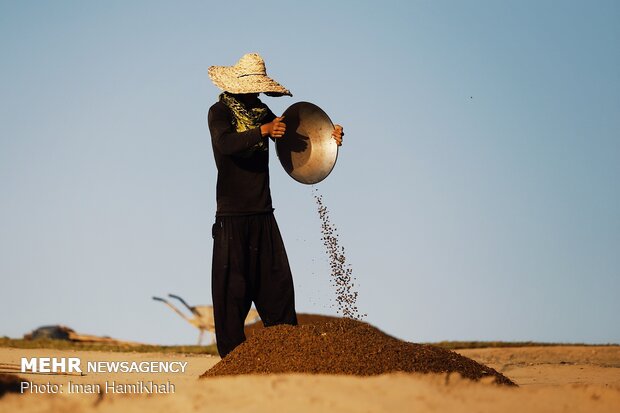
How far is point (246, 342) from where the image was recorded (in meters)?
6.15

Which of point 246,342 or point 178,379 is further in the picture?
point 178,379

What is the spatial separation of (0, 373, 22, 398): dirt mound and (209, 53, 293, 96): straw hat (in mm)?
2314

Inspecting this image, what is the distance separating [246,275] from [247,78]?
1340 mm

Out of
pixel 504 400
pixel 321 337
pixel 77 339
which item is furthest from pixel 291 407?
pixel 77 339

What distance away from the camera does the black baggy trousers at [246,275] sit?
643 centimetres

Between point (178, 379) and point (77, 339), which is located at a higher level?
point (77, 339)

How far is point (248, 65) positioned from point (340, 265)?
152cm

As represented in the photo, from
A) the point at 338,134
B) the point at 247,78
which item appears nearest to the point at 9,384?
the point at 247,78

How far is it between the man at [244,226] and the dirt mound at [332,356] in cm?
34

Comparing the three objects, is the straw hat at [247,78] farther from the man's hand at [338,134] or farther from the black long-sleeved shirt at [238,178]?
the man's hand at [338,134]

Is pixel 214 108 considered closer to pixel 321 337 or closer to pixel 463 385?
pixel 321 337

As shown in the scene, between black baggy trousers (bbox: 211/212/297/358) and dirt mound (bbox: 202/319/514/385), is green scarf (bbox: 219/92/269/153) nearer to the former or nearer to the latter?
black baggy trousers (bbox: 211/212/297/358)

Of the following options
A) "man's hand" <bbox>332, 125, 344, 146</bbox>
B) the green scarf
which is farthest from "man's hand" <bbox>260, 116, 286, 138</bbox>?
"man's hand" <bbox>332, 125, 344, 146</bbox>

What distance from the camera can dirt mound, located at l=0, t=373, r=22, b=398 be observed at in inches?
209
